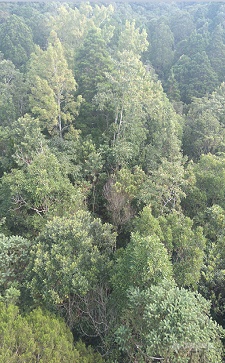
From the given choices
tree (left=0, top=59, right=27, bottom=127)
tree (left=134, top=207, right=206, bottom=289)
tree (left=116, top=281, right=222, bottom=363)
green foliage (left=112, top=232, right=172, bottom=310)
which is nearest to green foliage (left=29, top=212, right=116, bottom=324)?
green foliage (left=112, top=232, right=172, bottom=310)

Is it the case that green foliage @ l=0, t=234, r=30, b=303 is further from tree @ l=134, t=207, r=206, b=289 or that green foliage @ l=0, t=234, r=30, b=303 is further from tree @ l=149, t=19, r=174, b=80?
tree @ l=149, t=19, r=174, b=80

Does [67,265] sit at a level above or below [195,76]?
below

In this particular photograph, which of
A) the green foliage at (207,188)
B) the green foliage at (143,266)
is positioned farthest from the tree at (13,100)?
the green foliage at (143,266)

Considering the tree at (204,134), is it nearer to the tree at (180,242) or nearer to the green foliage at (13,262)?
the tree at (180,242)

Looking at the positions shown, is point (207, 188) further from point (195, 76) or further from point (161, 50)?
point (161, 50)

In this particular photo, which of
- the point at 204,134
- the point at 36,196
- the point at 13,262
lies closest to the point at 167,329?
the point at 13,262

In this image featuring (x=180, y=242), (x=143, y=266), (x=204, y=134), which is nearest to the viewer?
(x=143, y=266)

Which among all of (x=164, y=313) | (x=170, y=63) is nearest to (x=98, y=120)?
(x=164, y=313)

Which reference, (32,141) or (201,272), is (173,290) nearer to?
(201,272)
